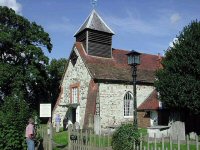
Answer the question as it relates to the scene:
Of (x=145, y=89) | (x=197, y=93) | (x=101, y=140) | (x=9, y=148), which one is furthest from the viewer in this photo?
(x=145, y=89)

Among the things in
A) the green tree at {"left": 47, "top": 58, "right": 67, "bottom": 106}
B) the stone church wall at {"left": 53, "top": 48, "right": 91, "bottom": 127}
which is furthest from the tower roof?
the green tree at {"left": 47, "top": 58, "right": 67, "bottom": 106}

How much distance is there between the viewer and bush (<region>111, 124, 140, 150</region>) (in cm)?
1002

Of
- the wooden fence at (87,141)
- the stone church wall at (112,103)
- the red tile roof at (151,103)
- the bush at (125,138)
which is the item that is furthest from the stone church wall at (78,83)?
the bush at (125,138)

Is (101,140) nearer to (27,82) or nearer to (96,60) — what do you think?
(96,60)

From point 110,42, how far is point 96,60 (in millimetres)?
3683

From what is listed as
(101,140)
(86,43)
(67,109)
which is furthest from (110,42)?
(101,140)

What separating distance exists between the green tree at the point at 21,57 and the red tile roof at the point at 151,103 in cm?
1286

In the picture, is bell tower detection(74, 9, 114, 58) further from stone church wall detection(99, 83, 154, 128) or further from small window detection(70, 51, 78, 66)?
stone church wall detection(99, 83, 154, 128)

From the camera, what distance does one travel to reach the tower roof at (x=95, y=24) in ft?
115

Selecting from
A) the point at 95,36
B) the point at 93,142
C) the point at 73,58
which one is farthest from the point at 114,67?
the point at 93,142

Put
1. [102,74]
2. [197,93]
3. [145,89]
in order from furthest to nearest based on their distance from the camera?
[145,89] → [102,74] → [197,93]

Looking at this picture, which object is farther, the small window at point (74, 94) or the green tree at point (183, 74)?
the small window at point (74, 94)

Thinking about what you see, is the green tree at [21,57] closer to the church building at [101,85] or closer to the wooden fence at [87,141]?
the church building at [101,85]

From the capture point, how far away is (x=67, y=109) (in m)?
36.7
